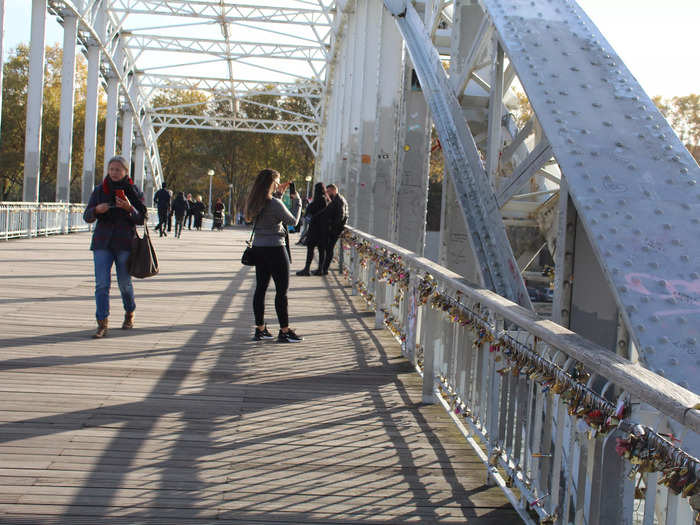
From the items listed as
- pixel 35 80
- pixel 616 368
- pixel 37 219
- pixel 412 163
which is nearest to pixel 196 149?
pixel 37 219

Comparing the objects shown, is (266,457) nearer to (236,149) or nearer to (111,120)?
(111,120)

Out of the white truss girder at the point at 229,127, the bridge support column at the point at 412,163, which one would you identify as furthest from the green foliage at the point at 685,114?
the bridge support column at the point at 412,163

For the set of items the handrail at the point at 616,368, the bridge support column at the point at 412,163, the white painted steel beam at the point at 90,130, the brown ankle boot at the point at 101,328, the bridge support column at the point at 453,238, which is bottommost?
the brown ankle boot at the point at 101,328

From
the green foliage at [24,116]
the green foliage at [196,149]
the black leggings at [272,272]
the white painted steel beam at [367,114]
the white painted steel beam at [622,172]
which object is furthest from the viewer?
the green foliage at [196,149]

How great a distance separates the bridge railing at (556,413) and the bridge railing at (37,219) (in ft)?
46.6

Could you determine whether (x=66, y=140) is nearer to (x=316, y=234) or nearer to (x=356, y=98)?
(x=356, y=98)

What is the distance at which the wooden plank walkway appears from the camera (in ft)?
12.4

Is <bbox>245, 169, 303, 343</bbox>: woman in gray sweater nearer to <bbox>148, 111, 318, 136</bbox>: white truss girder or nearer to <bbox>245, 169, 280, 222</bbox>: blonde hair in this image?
<bbox>245, 169, 280, 222</bbox>: blonde hair

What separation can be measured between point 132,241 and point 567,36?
4575mm

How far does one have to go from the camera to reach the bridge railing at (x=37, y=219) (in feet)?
65.1

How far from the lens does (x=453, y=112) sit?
6676mm

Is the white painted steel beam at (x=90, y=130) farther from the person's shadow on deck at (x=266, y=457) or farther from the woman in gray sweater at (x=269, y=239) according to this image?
the person's shadow on deck at (x=266, y=457)

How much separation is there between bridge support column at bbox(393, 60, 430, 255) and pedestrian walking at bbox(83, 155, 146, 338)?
11.4ft

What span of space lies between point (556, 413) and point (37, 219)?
21222mm
